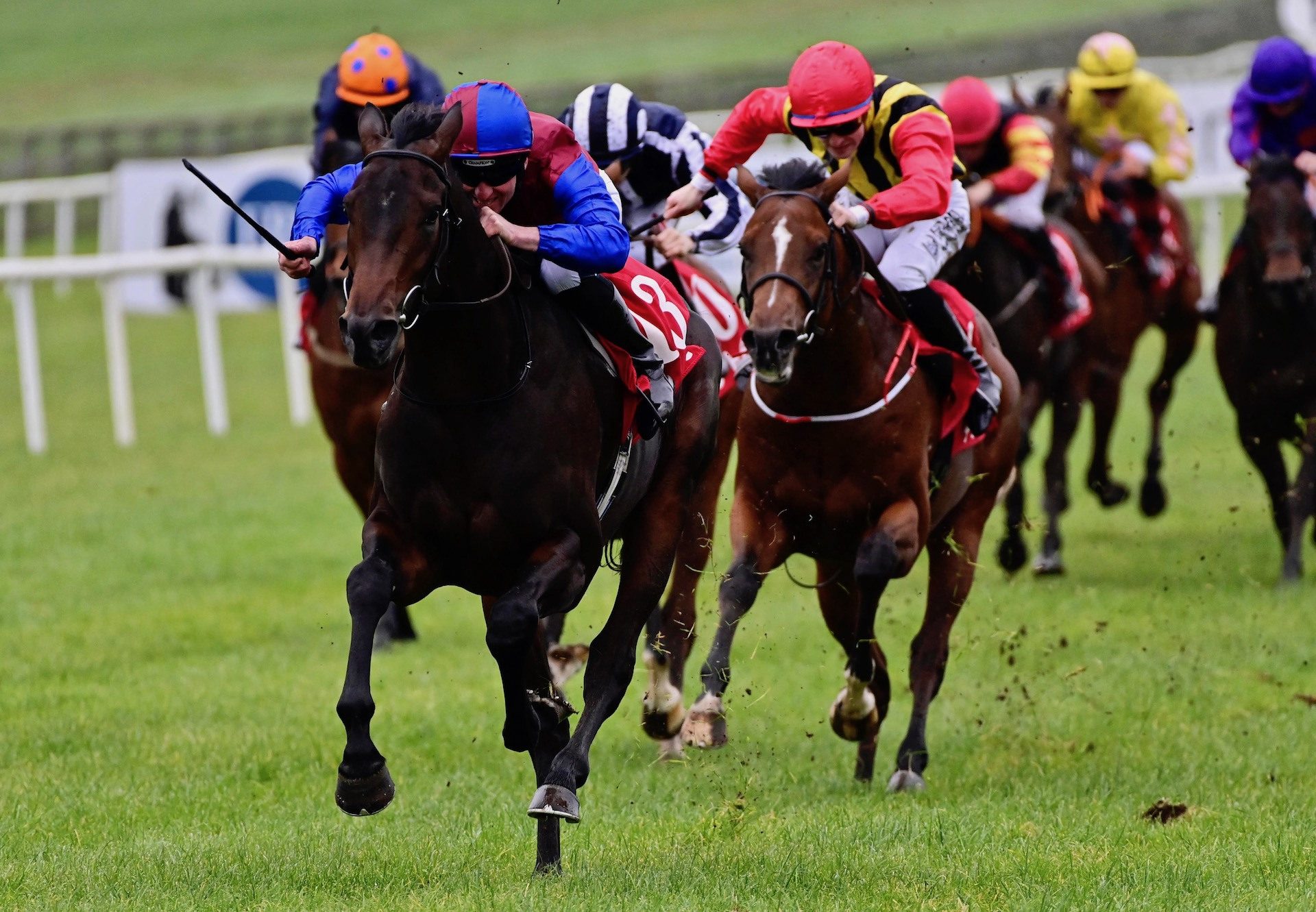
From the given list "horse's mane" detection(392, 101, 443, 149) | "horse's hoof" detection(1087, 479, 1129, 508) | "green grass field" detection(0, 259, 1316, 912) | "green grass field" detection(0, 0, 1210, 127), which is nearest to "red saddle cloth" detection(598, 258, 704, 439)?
"horse's mane" detection(392, 101, 443, 149)

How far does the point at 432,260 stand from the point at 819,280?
1.62 metres

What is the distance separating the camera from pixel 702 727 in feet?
20.2

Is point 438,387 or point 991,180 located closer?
point 438,387

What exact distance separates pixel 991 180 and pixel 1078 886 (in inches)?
202

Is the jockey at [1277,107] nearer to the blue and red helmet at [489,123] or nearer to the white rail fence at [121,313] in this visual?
the blue and red helmet at [489,123]

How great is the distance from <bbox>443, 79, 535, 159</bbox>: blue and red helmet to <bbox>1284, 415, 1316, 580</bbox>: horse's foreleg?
5689 millimetres

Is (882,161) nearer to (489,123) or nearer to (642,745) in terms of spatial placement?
(489,123)

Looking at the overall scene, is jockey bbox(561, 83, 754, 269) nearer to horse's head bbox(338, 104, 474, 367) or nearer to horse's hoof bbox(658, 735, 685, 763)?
horse's hoof bbox(658, 735, 685, 763)

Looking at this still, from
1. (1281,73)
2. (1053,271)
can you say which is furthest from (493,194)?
(1281,73)

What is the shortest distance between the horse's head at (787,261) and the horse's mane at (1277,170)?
13.0 feet

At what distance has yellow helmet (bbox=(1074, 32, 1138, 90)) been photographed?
36.5 feet

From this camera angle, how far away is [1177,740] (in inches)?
275

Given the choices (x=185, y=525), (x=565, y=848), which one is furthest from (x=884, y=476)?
(x=185, y=525)

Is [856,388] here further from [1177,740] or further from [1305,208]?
[1305,208]
